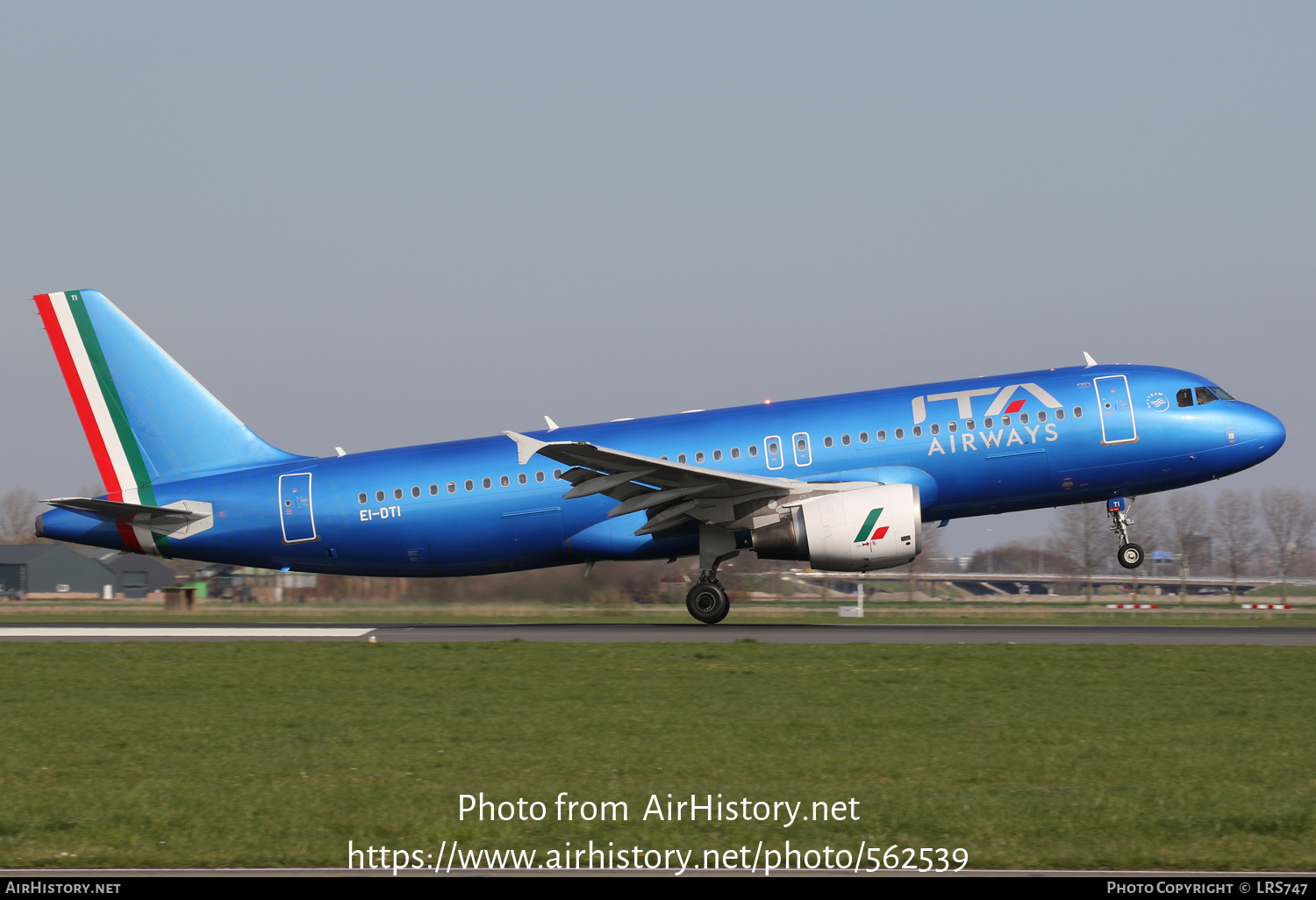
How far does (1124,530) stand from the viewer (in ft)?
82.4

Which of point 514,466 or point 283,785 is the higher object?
point 514,466

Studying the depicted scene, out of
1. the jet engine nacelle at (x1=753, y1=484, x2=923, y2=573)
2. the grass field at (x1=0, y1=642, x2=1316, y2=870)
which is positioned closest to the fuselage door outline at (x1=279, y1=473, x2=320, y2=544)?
the grass field at (x1=0, y1=642, x2=1316, y2=870)

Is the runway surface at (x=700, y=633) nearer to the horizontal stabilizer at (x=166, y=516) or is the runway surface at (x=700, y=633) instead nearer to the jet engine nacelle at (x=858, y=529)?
the jet engine nacelle at (x=858, y=529)

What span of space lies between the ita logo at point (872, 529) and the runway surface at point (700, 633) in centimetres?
190

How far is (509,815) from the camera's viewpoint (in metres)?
8.67

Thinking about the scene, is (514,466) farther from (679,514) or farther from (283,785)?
(283,785)

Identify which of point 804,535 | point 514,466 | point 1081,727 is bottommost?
point 1081,727

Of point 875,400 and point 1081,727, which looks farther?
point 875,400

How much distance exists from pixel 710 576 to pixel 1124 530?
8.73 meters

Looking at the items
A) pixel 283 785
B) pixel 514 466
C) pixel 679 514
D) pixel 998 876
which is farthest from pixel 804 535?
pixel 998 876

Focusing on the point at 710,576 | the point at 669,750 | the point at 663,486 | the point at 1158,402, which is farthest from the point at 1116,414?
the point at 669,750
